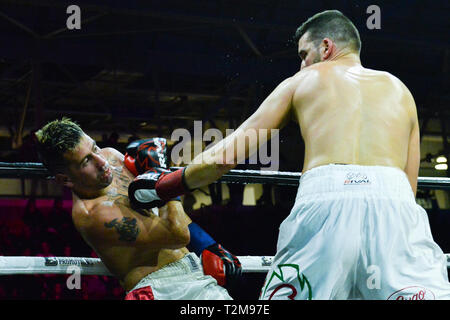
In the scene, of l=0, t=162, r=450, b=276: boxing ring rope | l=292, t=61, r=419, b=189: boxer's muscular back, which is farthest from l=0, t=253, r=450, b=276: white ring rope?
l=292, t=61, r=419, b=189: boxer's muscular back

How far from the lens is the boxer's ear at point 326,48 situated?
191 centimetres

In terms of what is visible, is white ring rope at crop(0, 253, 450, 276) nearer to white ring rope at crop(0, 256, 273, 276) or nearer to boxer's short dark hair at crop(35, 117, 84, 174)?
white ring rope at crop(0, 256, 273, 276)

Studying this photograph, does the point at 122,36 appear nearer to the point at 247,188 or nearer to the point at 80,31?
the point at 80,31

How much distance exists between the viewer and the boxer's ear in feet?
6.26

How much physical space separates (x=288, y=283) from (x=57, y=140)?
0.92m

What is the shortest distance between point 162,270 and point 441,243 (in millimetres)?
4823

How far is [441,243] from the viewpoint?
629 cm

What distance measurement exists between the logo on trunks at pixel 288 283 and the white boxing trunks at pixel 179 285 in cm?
44

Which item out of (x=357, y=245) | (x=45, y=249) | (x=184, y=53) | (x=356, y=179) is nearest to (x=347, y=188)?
(x=356, y=179)

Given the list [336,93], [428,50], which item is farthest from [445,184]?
[428,50]

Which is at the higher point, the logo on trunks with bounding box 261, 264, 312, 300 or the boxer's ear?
the boxer's ear

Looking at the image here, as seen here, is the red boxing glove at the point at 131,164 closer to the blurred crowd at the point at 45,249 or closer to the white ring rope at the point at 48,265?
the white ring rope at the point at 48,265

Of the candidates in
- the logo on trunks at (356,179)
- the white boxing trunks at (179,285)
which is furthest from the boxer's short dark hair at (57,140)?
the logo on trunks at (356,179)

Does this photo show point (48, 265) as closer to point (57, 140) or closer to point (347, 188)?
point (57, 140)
